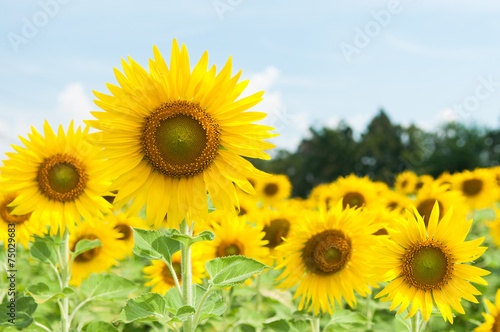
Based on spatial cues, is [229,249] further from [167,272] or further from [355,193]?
[355,193]

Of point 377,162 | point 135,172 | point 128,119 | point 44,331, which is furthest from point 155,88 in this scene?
point 377,162

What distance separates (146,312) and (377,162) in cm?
5047

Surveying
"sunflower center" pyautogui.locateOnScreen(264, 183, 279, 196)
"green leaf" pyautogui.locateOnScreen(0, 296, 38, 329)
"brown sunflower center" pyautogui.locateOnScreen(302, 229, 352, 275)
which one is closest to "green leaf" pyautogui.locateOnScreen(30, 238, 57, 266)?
"green leaf" pyautogui.locateOnScreen(0, 296, 38, 329)

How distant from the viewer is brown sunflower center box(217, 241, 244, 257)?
470cm

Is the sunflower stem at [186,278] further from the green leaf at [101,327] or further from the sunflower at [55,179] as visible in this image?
the sunflower at [55,179]

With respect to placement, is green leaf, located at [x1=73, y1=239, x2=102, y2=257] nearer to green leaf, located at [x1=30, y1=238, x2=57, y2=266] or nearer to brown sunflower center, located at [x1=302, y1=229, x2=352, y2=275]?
green leaf, located at [x1=30, y1=238, x2=57, y2=266]

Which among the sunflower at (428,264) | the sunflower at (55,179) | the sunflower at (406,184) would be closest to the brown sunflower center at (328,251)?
the sunflower at (428,264)

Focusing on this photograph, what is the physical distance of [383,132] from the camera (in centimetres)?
5609

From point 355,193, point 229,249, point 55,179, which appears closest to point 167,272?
point 229,249

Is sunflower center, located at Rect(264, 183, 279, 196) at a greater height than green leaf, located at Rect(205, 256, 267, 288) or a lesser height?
greater

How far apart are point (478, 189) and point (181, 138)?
26.8 feet

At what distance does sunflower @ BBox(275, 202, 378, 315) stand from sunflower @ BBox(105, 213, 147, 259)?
2.10 m

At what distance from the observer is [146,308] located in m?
2.53

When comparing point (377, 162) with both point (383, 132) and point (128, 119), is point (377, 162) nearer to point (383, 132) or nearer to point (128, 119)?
point (383, 132)
